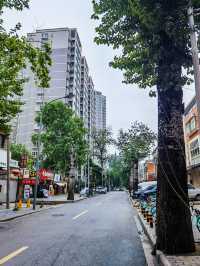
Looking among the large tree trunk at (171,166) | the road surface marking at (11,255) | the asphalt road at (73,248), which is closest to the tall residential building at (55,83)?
the asphalt road at (73,248)

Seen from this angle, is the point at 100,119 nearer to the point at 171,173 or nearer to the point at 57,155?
the point at 57,155

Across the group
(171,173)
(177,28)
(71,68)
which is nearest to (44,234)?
(171,173)

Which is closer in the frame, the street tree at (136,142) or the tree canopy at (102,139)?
the street tree at (136,142)

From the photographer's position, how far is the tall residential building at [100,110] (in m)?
186

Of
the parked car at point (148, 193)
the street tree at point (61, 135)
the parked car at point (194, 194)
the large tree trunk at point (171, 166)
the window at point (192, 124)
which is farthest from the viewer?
the street tree at point (61, 135)

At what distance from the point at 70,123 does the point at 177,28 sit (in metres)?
43.5

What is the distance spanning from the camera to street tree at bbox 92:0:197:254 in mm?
7182

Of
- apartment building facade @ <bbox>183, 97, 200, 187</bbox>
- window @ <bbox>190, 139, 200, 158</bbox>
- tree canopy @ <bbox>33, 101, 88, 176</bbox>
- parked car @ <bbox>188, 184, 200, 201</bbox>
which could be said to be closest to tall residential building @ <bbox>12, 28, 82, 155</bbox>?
tree canopy @ <bbox>33, 101, 88, 176</bbox>

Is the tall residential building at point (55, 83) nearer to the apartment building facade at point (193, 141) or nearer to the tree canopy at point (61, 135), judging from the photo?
the tree canopy at point (61, 135)

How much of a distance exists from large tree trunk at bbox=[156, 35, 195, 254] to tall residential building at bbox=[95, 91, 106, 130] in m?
176

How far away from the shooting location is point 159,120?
8023mm

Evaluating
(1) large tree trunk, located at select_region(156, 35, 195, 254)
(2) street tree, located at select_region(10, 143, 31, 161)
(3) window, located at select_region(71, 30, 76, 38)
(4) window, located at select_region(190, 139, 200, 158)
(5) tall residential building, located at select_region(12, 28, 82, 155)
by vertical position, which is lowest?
(1) large tree trunk, located at select_region(156, 35, 195, 254)

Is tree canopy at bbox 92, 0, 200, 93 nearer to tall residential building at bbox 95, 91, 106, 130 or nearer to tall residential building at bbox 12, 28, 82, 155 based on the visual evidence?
tall residential building at bbox 12, 28, 82, 155

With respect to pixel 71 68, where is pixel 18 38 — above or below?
below
